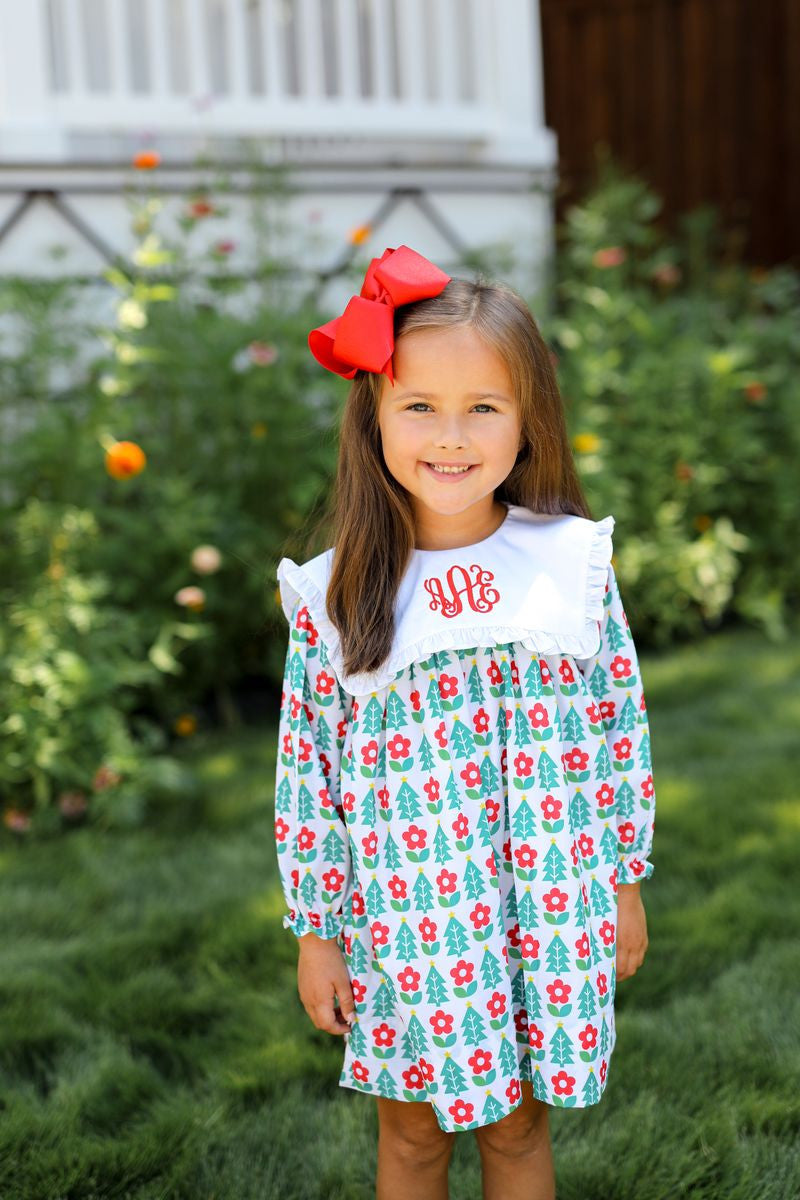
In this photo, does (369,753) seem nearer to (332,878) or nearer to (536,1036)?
(332,878)

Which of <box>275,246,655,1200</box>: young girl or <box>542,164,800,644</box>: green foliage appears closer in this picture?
<box>275,246,655,1200</box>: young girl

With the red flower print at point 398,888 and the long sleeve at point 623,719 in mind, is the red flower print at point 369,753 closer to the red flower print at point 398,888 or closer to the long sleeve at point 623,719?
the red flower print at point 398,888

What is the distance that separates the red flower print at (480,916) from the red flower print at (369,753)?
20 centimetres

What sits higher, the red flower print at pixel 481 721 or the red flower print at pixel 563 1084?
the red flower print at pixel 481 721

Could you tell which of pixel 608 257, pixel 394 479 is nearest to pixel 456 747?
pixel 394 479

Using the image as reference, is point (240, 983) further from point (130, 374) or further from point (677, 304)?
point (677, 304)

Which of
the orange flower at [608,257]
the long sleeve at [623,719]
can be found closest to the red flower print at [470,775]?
the long sleeve at [623,719]

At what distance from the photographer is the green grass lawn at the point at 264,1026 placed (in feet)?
6.05

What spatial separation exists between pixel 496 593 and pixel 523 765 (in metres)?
0.20

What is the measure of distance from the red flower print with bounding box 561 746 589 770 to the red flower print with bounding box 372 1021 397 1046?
1.28 feet

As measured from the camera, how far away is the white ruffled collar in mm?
1459

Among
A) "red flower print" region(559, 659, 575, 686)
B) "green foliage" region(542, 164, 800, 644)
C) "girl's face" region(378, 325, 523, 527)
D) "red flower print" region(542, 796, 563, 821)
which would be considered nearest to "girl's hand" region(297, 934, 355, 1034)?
"red flower print" region(542, 796, 563, 821)

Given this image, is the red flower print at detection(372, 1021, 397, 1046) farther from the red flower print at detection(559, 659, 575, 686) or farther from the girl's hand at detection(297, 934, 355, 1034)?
the red flower print at detection(559, 659, 575, 686)

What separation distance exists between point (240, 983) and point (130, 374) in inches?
65.7
